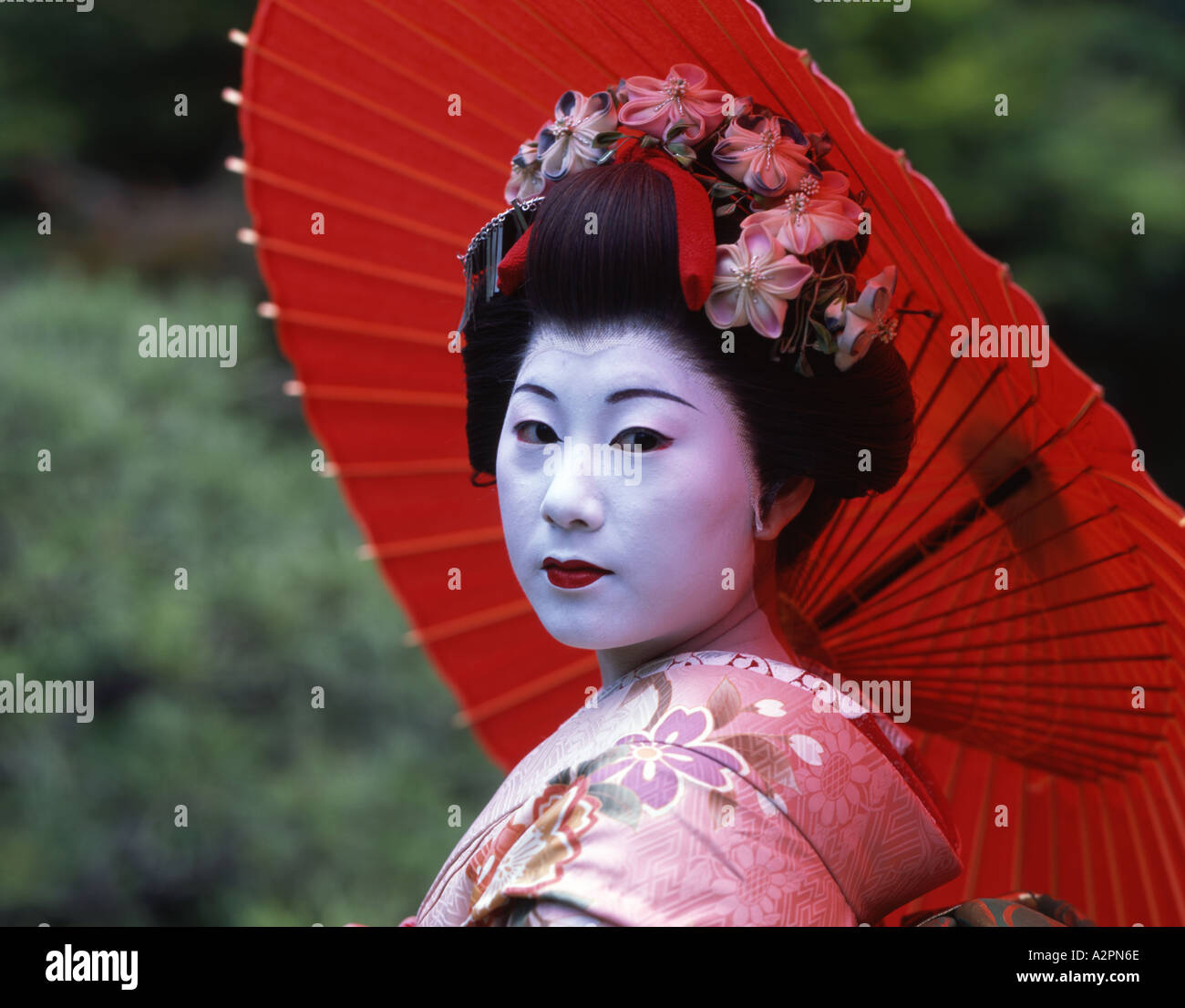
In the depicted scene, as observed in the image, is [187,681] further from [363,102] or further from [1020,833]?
[1020,833]

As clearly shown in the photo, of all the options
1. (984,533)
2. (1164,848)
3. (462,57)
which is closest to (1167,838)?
(1164,848)

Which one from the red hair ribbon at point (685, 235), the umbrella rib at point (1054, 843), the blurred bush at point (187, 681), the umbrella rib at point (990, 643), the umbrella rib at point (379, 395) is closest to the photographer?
the red hair ribbon at point (685, 235)

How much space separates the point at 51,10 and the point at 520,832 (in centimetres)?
396

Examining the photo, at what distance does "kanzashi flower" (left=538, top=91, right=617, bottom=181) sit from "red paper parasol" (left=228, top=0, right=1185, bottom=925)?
10 cm

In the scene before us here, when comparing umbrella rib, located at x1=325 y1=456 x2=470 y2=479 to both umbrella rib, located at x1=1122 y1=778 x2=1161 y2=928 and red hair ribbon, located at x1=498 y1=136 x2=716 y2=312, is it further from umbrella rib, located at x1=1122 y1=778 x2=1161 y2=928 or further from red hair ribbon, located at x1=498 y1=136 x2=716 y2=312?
umbrella rib, located at x1=1122 y1=778 x2=1161 y2=928

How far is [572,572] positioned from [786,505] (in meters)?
0.22

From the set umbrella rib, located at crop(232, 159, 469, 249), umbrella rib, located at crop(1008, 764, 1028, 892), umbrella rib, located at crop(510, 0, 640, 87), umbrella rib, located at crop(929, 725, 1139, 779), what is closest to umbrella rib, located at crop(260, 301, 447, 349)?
umbrella rib, located at crop(232, 159, 469, 249)

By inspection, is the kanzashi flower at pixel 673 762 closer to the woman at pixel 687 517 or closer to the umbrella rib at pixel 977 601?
the woman at pixel 687 517

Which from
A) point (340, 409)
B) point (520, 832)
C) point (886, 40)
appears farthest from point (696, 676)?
point (886, 40)

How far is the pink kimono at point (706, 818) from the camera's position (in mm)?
967

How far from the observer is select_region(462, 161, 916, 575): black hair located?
112 centimetres

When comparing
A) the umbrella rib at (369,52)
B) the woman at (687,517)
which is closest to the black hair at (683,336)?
the woman at (687,517)

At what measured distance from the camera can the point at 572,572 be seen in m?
1.13
